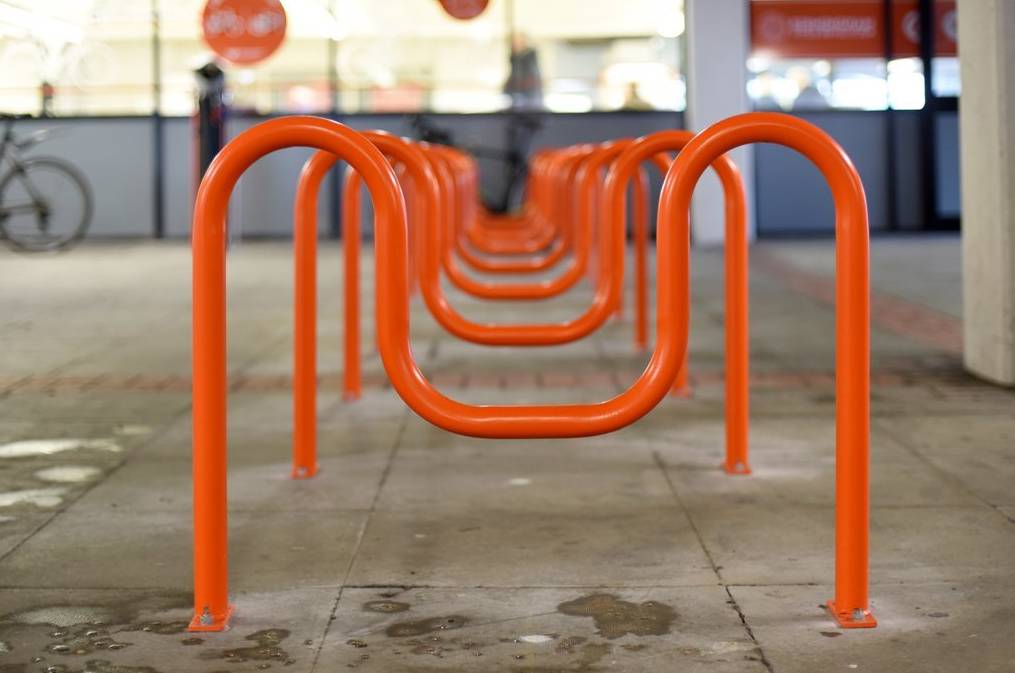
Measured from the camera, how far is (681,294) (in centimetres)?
296

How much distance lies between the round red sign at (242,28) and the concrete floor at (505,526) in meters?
8.69

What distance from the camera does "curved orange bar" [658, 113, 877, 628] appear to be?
285cm

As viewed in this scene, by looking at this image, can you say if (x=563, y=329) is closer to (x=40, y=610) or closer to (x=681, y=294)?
(x=681, y=294)

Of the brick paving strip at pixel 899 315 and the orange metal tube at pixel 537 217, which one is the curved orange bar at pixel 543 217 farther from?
the brick paving strip at pixel 899 315

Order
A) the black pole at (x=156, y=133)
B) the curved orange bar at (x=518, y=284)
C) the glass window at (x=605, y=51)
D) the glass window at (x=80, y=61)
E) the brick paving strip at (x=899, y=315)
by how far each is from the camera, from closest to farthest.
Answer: the curved orange bar at (x=518, y=284) → the brick paving strip at (x=899, y=315) → the glass window at (x=80, y=61) → the glass window at (x=605, y=51) → the black pole at (x=156, y=133)

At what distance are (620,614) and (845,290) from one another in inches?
32.5

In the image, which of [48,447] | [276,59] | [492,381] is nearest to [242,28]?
[276,59]

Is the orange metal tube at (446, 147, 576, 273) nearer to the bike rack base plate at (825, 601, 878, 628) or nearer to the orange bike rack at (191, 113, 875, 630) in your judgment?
the orange bike rack at (191, 113, 875, 630)

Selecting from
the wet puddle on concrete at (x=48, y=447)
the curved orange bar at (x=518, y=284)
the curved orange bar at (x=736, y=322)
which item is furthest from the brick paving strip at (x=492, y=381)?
the curved orange bar at (x=736, y=322)

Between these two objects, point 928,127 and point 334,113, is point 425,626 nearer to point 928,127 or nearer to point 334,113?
point 334,113

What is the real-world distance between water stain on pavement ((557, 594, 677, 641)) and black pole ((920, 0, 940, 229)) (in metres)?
14.4

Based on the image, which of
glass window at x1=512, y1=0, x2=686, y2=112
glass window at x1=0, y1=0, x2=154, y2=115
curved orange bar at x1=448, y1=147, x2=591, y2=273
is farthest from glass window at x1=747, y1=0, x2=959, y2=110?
glass window at x1=0, y1=0, x2=154, y2=115

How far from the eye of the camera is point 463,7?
50.4 feet

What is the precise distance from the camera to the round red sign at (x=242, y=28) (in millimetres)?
15211
